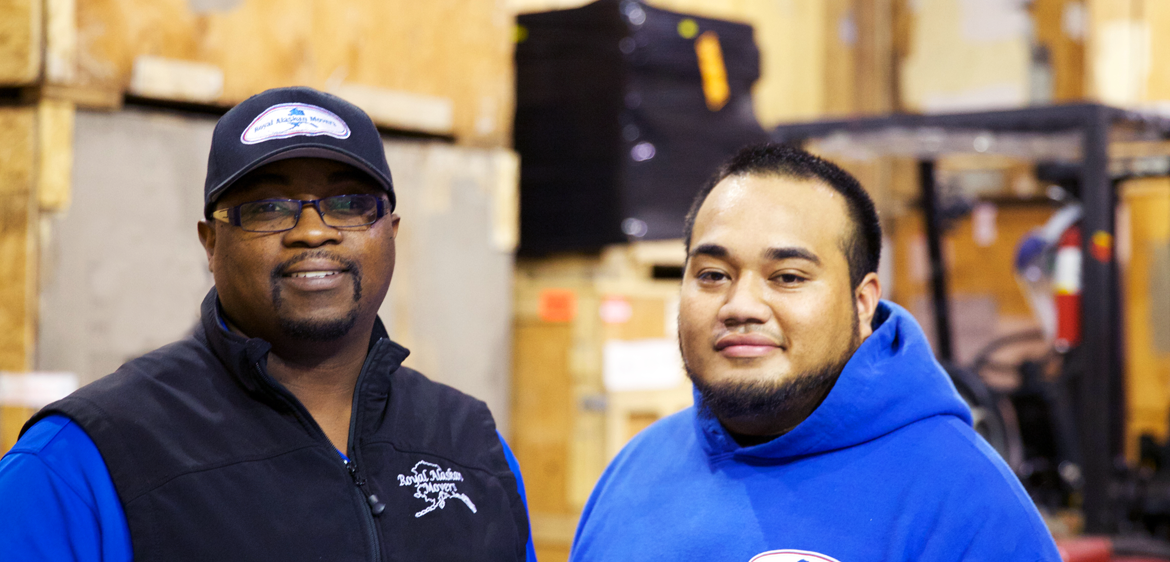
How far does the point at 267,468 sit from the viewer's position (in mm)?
1709

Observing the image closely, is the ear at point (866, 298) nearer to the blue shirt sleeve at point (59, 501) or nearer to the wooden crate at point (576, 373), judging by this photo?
the blue shirt sleeve at point (59, 501)

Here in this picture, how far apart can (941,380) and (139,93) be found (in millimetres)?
2577

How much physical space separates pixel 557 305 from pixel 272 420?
3421 millimetres

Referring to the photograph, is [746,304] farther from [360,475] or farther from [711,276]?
[360,475]

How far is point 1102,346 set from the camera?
17.1ft

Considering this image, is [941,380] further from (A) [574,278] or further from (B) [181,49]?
(A) [574,278]

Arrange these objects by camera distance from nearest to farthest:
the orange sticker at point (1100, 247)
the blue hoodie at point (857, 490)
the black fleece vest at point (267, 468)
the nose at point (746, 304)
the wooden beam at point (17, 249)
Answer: the black fleece vest at point (267, 468), the blue hoodie at point (857, 490), the nose at point (746, 304), the wooden beam at point (17, 249), the orange sticker at point (1100, 247)

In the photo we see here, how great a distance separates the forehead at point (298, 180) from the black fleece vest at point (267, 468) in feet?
0.67

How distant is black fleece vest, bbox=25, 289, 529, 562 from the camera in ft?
5.29

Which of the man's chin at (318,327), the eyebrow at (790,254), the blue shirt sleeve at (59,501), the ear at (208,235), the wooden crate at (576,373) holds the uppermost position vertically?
the ear at (208,235)

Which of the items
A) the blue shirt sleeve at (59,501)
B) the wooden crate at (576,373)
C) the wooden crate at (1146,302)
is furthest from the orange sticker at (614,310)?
the wooden crate at (1146,302)

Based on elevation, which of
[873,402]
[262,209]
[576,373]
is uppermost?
[262,209]

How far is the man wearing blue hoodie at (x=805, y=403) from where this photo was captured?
188cm

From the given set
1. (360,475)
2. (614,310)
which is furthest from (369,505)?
(614,310)
